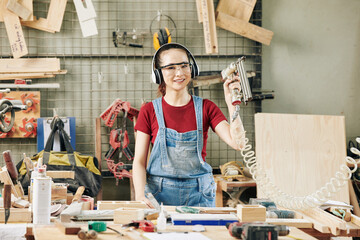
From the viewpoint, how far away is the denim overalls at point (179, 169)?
96.4 inches

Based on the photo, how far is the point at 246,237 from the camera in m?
1.51

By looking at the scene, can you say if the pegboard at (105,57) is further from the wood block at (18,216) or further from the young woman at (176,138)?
the wood block at (18,216)

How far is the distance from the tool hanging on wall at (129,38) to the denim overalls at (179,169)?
5.44 ft

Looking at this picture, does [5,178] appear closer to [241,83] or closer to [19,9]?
[241,83]

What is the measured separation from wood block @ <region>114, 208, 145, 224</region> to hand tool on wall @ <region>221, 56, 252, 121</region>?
0.72 m

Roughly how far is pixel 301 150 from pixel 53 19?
2.59m

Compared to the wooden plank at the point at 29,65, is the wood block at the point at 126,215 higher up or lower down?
lower down

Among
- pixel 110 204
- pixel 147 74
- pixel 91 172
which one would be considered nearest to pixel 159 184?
pixel 110 204

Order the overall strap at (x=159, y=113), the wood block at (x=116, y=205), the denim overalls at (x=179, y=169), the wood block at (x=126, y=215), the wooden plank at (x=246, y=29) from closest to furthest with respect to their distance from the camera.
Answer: the wood block at (x=126, y=215) → the wood block at (x=116, y=205) → the denim overalls at (x=179, y=169) → the overall strap at (x=159, y=113) → the wooden plank at (x=246, y=29)

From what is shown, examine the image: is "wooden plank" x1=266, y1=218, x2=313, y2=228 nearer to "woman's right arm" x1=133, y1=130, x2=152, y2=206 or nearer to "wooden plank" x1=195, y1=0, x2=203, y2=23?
"woman's right arm" x1=133, y1=130, x2=152, y2=206

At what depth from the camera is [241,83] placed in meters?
2.02

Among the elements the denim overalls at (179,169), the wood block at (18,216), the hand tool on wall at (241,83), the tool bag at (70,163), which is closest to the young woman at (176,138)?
the denim overalls at (179,169)

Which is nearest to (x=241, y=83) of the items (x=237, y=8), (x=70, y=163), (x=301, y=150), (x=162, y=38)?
(x=301, y=150)

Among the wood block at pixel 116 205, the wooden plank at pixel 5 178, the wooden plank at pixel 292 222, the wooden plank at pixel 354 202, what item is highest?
the wooden plank at pixel 5 178
